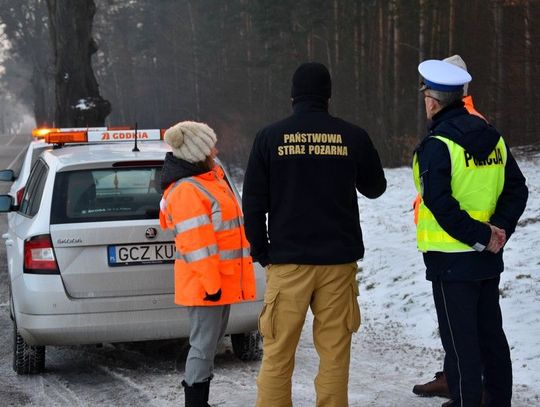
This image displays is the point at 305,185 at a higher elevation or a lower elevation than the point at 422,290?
higher

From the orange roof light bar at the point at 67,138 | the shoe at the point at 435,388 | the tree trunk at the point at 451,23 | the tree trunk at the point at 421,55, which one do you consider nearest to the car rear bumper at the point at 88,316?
the shoe at the point at 435,388

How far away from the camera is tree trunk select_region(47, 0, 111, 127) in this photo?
19672mm

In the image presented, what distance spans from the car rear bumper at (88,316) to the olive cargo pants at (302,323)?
1736mm

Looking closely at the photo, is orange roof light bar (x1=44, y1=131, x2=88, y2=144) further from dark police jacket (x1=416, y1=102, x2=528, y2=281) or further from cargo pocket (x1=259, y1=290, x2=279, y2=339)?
dark police jacket (x1=416, y1=102, x2=528, y2=281)

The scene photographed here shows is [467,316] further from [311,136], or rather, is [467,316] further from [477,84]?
[477,84]

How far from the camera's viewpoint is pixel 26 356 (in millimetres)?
6520

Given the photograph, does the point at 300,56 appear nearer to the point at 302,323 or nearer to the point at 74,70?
the point at 74,70

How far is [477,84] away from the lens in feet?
95.8

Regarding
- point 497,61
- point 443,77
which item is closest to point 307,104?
point 443,77

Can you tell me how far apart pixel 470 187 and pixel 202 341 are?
70.1 inches

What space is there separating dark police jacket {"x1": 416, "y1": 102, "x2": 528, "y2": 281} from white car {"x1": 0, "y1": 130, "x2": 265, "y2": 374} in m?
2.08

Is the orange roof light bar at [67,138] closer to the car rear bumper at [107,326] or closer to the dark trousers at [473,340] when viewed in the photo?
the car rear bumper at [107,326]

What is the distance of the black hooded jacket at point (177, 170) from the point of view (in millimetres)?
5223

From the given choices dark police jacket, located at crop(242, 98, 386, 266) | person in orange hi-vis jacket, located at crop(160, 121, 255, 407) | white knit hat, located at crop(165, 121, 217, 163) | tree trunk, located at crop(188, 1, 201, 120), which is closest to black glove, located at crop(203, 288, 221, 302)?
person in orange hi-vis jacket, located at crop(160, 121, 255, 407)
